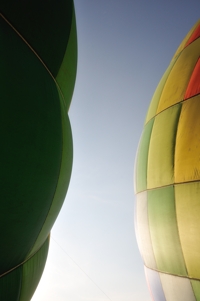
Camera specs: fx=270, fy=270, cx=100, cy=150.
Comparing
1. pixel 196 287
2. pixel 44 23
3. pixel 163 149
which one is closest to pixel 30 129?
pixel 44 23

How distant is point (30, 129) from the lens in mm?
1562

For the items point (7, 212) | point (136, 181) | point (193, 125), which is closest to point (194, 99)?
point (193, 125)

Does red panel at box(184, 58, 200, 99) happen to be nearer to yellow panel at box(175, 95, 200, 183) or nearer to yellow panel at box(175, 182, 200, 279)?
yellow panel at box(175, 95, 200, 183)

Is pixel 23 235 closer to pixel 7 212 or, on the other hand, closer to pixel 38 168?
pixel 7 212

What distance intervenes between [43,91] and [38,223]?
87 cm

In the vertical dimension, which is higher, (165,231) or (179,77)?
(179,77)

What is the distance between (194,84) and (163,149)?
96cm

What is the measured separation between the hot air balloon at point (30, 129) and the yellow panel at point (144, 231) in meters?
2.10

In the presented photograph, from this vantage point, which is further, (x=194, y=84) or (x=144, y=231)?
(x=144, y=231)

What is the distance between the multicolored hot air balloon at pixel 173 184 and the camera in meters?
3.13

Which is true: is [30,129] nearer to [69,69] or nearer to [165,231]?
[69,69]

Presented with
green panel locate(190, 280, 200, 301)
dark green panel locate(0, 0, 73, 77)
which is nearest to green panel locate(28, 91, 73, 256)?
dark green panel locate(0, 0, 73, 77)

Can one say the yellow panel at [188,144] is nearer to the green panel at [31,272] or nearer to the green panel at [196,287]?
the green panel at [196,287]

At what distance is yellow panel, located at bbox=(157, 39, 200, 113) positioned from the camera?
3.86m
